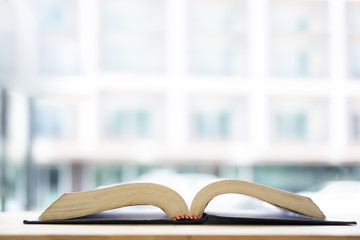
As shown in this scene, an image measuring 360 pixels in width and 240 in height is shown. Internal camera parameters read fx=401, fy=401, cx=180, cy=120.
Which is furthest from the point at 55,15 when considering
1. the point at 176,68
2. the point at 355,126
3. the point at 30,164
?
the point at 355,126

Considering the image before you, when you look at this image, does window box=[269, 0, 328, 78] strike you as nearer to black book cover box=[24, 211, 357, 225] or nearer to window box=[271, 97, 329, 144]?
window box=[271, 97, 329, 144]

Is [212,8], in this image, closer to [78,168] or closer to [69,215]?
[78,168]

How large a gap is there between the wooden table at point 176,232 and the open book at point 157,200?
13 millimetres

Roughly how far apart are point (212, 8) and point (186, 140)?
152cm

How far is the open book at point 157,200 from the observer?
29 centimetres

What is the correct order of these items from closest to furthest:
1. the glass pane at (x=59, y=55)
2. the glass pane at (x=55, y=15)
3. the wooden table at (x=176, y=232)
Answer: the wooden table at (x=176, y=232)
the glass pane at (x=59, y=55)
the glass pane at (x=55, y=15)

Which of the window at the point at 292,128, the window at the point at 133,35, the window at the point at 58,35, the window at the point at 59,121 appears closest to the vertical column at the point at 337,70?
the window at the point at 292,128

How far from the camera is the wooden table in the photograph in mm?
246

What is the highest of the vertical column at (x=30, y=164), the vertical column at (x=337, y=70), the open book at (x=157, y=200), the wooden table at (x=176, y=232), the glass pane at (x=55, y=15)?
the glass pane at (x=55, y=15)

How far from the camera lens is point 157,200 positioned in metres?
0.29

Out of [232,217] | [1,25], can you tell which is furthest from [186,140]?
[232,217]

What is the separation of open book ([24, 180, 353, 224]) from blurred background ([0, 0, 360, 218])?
3.67 m

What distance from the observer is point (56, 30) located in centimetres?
405

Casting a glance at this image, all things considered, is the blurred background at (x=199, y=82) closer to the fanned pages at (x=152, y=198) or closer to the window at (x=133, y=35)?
the window at (x=133, y=35)
